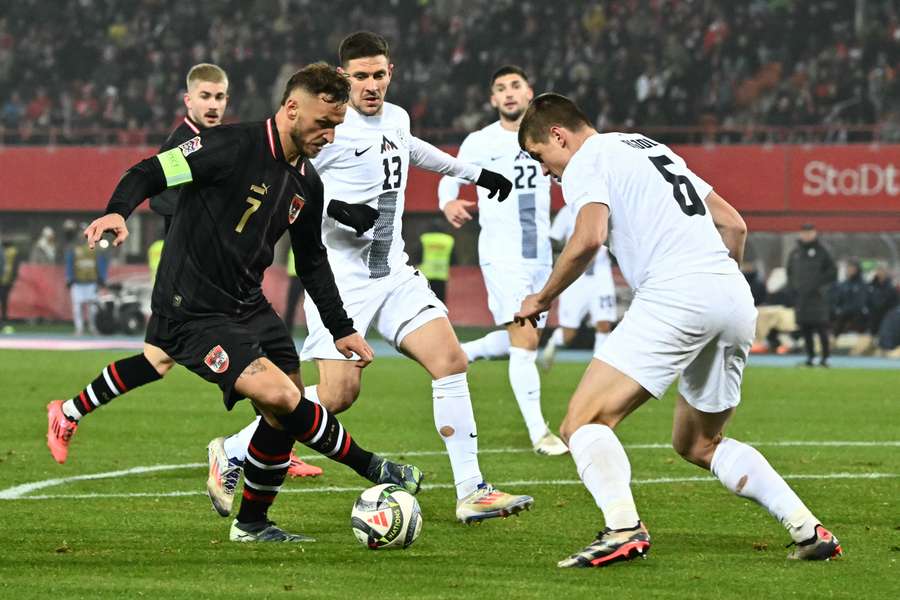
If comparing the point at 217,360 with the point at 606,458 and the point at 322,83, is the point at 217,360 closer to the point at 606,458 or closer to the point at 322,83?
the point at 322,83

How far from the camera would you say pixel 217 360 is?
6156mm

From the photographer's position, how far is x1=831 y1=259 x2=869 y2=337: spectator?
24.4 metres

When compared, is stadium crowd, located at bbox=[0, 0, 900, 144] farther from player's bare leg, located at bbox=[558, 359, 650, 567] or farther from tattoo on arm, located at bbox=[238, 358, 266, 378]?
tattoo on arm, located at bbox=[238, 358, 266, 378]

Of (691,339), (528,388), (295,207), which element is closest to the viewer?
(691,339)

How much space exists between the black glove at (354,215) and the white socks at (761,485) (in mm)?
2349

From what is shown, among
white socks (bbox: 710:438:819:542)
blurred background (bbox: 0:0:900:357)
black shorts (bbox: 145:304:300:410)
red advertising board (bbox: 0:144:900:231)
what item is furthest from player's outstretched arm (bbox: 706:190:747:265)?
red advertising board (bbox: 0:144:900:231)

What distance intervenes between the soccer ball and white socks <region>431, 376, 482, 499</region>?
1081 millimetres

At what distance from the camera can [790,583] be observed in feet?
18.3

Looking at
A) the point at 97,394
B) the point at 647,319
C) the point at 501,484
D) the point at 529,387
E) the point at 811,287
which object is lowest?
the point at 811,287

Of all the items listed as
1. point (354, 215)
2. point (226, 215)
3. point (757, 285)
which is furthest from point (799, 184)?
point (226, 215)

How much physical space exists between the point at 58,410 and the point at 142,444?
187cm

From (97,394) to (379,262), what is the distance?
206 centimetres

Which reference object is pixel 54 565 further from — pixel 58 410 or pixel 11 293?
pixel 11 293


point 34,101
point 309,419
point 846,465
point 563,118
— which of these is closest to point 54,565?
point 309,419
